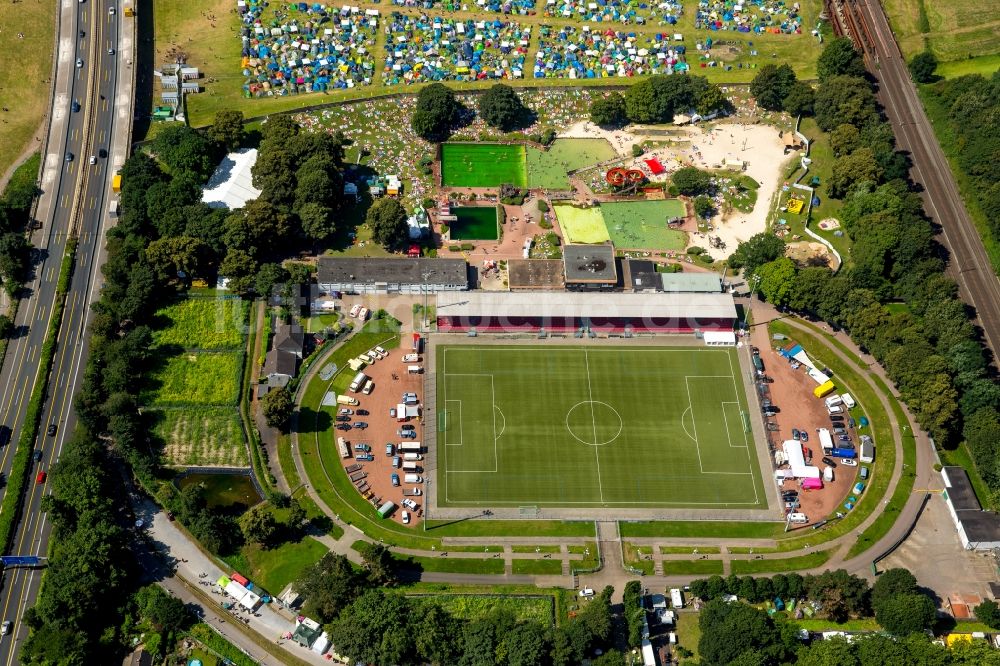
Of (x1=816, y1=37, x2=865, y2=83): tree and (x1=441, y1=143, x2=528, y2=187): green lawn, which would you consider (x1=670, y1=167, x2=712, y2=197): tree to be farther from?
(x1=816, y1=37, x2=865, y2=83): tree

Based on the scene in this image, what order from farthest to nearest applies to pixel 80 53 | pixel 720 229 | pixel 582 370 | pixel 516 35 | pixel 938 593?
1. pixel 516 35
2. pixel 80 53
3. pixel 720 229
4. pixel 582 370
5. pixel 938 593

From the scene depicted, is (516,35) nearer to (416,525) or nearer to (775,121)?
(775,121)

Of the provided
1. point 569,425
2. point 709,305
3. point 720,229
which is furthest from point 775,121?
point 569,425

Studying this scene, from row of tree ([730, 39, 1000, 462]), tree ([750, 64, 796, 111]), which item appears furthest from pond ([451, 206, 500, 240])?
tree ([750, 64, 796, 111])

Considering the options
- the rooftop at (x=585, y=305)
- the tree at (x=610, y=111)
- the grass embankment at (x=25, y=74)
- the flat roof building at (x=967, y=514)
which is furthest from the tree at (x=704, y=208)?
the grass embankment at (x=25, y=74)

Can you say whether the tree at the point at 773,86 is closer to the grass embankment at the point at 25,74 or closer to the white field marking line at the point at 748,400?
the white field marking line at the point at 748,400

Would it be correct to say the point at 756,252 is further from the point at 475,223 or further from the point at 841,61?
the point at 841,61
